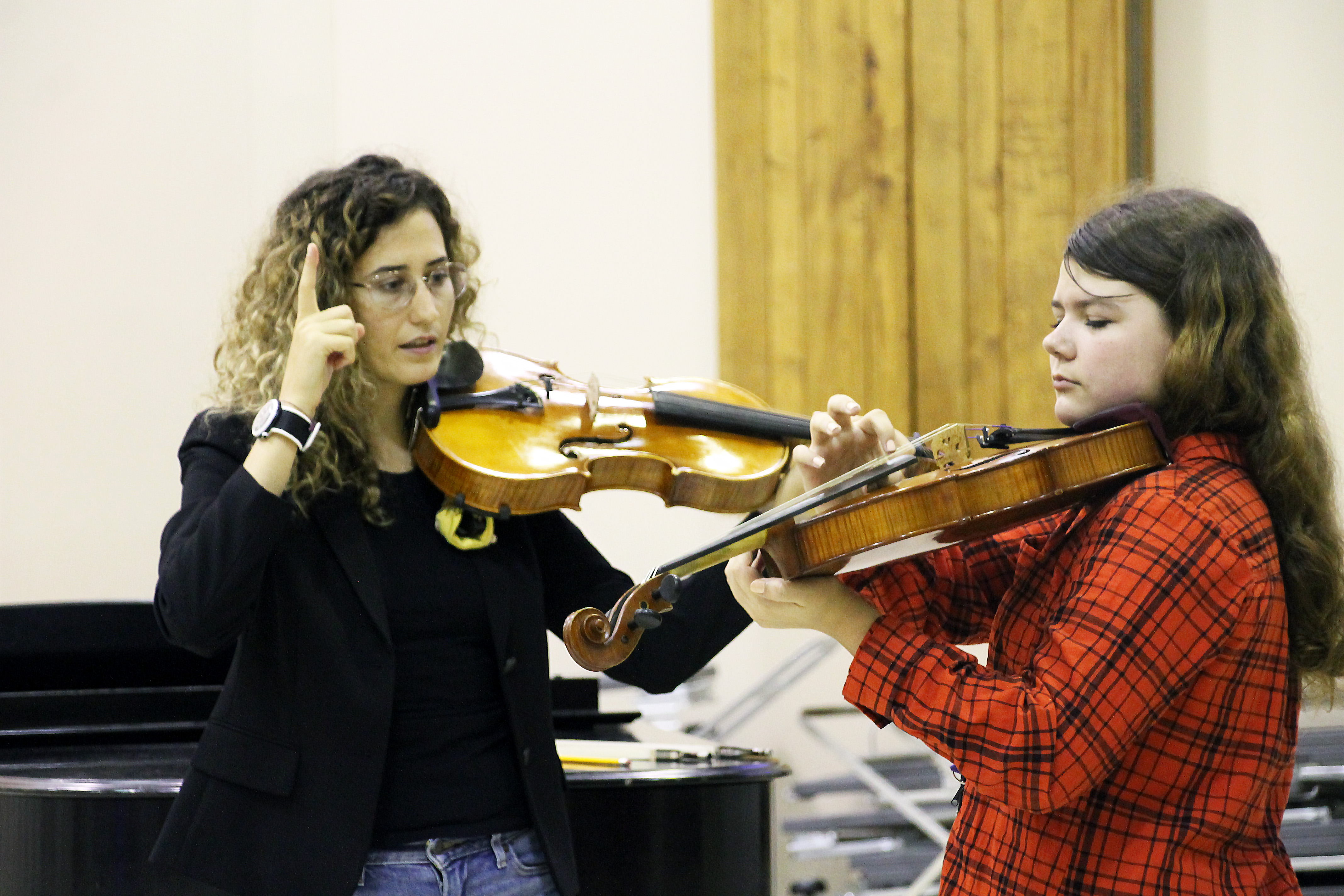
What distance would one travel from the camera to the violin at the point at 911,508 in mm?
1133

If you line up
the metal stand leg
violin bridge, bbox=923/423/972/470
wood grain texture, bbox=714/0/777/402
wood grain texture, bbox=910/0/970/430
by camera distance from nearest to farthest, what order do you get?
1. violin bridge, bbox=923/423/972/470
2. the metal stand leg
3. wood grain texture, bbox=714/0/777/402
4. wood grain texture, bbox=910/0/970/430

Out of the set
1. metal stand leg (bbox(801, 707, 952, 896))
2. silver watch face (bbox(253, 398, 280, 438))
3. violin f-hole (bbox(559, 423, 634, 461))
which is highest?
silver watch face (bbox(253, 398, 280, 438))

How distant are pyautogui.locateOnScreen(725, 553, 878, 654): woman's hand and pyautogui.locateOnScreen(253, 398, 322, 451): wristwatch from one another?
0.52 metres

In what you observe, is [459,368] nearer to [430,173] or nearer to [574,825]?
[574,825]

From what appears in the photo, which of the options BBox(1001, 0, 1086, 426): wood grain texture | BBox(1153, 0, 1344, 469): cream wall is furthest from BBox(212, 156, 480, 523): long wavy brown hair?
BBox(1153, 0, 1344, 469): cream wall

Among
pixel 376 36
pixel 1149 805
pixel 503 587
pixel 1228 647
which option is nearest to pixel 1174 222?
pixel 1228 647

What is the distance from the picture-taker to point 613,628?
1280 mm

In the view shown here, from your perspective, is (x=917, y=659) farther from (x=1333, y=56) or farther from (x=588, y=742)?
(x=1333, y=56)

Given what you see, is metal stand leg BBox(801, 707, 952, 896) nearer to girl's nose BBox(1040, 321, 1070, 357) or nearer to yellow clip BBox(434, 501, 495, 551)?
yellow clip BBox(434, 501, 495, 551)

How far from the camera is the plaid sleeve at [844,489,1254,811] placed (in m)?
1.07

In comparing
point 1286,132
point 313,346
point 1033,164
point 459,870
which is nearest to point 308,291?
point 313,346

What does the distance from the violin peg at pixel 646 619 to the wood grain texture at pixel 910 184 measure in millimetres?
2579

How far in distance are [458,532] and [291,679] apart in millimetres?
254

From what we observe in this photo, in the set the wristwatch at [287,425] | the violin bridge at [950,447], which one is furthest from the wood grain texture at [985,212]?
the wristwatch at [287,425]
